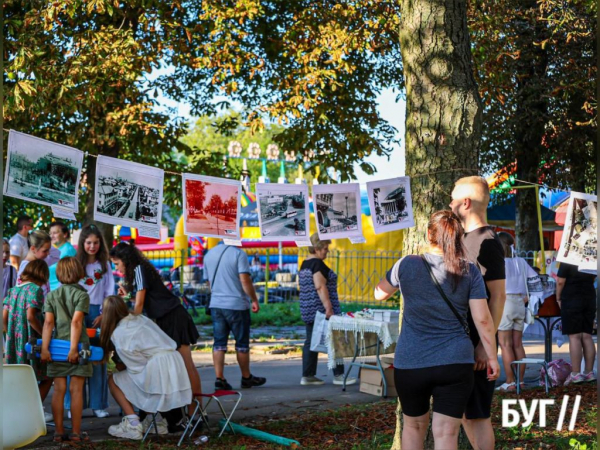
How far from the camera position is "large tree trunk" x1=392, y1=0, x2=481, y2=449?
19.8 feet

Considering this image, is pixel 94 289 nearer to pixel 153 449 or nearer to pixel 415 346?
pixel 153 449

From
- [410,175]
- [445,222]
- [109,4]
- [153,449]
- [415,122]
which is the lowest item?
[153,449]

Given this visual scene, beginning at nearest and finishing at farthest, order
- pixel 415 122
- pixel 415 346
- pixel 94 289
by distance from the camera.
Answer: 1. pixel 415 346
2. pixel 415 122
3. pixel 94 289

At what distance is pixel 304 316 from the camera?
33.0 feet

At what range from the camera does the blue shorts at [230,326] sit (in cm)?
931

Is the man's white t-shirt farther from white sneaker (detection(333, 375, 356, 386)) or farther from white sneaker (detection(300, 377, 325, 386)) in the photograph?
white sneaker (detection(333, 375, 356, 386))

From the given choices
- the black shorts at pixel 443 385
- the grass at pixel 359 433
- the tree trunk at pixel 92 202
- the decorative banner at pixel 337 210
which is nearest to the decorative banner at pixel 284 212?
the decorative banner at pixel 337 210

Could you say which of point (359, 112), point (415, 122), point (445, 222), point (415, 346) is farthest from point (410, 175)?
point (359, 112)

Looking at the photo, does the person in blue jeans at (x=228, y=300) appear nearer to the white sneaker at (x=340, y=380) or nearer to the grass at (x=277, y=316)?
the white sneaker at (x=340, y=380)

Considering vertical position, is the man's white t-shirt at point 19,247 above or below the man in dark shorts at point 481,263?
above

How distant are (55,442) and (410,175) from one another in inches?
147

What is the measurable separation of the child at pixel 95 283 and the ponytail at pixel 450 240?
15.1 feet

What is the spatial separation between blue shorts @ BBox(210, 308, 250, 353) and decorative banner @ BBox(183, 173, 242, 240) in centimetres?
215

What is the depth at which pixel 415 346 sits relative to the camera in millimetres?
4508
